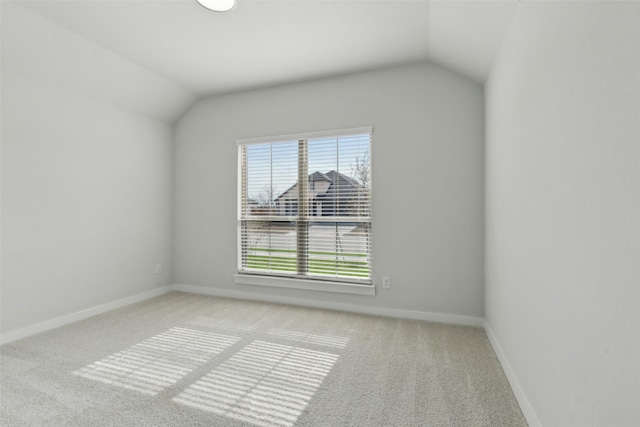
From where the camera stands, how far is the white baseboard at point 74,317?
9.00ft

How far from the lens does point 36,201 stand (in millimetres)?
2908

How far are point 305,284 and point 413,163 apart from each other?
189 cm

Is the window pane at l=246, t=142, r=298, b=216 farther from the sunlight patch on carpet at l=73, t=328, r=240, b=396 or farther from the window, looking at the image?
the sunlight patch on carpet at l=73, t=328, r=240, b=396

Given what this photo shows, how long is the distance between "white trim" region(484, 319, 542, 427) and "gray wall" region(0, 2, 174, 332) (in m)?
4.02

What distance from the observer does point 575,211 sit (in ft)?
3.90

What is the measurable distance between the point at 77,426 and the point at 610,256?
254 cm

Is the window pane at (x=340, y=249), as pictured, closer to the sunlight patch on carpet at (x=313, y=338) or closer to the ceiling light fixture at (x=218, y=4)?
the sunlight patch on carpet at (x=313, y=338)

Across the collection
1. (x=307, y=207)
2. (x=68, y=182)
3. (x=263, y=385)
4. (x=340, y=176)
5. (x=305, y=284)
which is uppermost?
(x=340, y=176)

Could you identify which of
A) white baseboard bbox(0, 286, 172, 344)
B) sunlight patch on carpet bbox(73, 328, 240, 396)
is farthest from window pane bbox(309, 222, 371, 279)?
white baseboard bbox(0, 286, 172, 344)

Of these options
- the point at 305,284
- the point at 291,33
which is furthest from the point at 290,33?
the point at 305,284

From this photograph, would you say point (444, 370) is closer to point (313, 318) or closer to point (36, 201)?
point (313, 318)

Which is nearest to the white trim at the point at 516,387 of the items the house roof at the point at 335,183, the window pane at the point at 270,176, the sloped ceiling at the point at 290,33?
the house roof at the point at 335,183

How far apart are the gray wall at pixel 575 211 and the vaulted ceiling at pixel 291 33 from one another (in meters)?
0.53

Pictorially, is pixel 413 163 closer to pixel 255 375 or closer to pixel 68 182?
pixel 255 375
